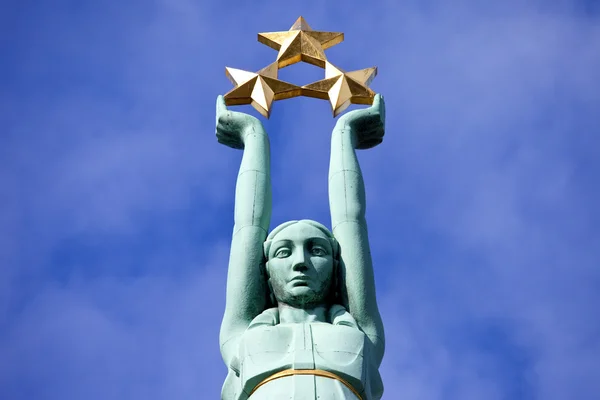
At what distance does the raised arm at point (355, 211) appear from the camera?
54.2 ft

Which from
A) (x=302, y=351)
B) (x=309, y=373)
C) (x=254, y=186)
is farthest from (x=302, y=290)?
(x=254, y=186)

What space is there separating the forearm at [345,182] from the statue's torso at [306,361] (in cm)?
200

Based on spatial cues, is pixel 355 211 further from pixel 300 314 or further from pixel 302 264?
pixel 300 314

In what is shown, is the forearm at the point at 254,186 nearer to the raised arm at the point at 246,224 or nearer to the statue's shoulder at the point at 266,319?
the raised arm at the point at 246,224

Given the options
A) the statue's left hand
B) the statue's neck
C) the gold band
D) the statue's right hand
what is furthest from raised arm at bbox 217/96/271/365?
the statue's left hand

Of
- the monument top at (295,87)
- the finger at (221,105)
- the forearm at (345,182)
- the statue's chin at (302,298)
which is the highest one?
the monument top at (295,87)

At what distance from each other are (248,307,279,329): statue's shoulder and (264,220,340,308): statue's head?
0.82 feet

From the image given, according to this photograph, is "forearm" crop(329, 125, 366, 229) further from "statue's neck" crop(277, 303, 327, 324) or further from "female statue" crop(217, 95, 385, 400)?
"statue's neck" crop(277, 303, 327, 324)

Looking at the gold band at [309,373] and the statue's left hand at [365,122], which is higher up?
the statue's left hand at [365,122]

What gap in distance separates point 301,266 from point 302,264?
1.1 inches

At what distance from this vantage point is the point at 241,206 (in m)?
17.6

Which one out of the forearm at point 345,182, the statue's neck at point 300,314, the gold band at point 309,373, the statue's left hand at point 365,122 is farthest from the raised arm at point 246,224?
the statue's left hand at point 365,122

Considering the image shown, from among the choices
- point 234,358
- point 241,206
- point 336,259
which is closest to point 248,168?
point 241,206

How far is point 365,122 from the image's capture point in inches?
739
